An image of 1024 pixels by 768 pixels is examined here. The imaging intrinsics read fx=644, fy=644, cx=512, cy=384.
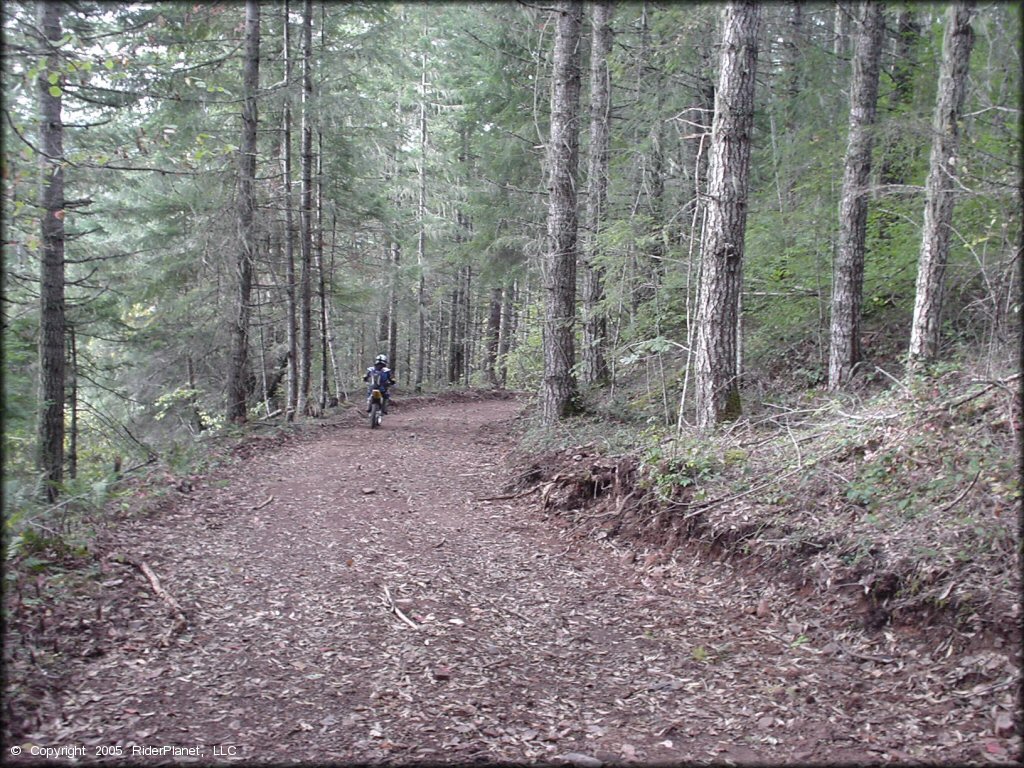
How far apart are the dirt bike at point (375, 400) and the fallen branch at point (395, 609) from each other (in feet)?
31.3

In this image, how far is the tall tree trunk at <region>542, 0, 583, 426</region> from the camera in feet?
36.0

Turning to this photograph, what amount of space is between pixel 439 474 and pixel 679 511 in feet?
16.2

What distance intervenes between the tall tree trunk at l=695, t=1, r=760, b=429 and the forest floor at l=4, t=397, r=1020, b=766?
2.56m

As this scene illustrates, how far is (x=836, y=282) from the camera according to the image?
1032 centimetres

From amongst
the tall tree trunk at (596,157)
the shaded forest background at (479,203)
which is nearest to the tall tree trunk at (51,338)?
the shaded forest background at (479,203)

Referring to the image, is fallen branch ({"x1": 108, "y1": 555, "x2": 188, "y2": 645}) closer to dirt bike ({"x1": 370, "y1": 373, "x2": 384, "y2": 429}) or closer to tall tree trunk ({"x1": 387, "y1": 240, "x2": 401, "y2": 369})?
dirt bike ({"x1": 370, "y1": 373, "x2": 384, "y2": 429})

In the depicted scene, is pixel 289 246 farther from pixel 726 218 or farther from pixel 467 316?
pixel 467 316

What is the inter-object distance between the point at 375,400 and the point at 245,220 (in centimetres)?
475

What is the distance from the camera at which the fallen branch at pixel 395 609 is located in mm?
5100

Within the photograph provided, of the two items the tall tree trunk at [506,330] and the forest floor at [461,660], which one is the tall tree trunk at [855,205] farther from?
the tall tree trunk at [506,330]

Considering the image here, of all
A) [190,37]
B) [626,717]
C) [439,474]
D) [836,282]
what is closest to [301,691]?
[626,717]

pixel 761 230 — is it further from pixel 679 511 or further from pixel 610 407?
pixel 679 511

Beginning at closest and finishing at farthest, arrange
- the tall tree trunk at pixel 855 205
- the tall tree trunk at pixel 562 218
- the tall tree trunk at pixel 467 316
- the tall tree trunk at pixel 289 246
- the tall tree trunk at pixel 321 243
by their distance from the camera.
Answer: the tall tree trunk at pixel 855 205
the tall tree trunk at pixel 562 218
the tall tree trunk at pixel 289 246
the tall tree trunk at pixel 321 243
the tall tree trunk at pixel 467 316

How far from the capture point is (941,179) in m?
8.27
